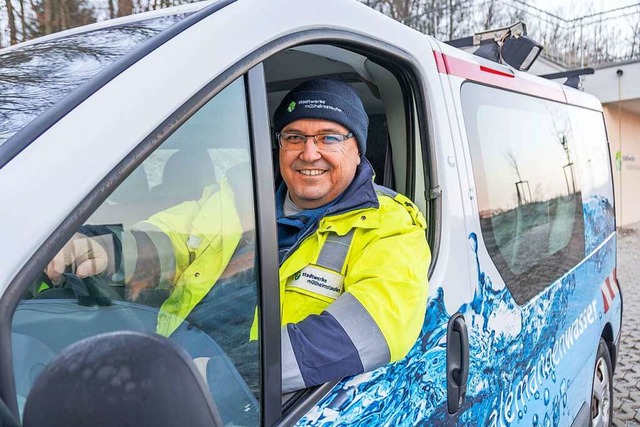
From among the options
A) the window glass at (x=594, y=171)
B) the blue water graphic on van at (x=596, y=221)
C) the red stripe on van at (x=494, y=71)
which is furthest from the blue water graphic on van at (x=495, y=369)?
the red stripe on van at (x=494, y=71)

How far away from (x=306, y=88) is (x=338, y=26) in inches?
12.8

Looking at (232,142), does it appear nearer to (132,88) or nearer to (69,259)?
Result: (132,88)

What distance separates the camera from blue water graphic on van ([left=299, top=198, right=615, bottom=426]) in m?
1.36

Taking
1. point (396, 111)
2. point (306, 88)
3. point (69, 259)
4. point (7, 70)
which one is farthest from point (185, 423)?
point (396, 111)

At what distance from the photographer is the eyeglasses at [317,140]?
67.4 inches

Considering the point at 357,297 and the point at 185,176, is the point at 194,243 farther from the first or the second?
the point at 357,297

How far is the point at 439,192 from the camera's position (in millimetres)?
1780

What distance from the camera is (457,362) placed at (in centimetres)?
166

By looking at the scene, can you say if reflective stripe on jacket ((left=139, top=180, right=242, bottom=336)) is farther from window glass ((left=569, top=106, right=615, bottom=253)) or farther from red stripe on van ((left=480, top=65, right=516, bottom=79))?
window glass ((left=569, top=106, right=615, bottom=253))

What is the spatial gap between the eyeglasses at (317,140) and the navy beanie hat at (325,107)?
0.12 feet

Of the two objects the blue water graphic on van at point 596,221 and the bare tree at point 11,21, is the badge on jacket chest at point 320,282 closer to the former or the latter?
the blue water graphic on van at point 596,221

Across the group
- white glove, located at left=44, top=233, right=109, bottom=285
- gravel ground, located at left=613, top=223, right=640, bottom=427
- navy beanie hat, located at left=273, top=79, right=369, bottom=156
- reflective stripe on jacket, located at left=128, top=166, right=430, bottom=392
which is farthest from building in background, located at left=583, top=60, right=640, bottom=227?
white glove, located at left=44, top=233, right=109, bottom=285

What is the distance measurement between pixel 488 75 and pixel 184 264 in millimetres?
1500

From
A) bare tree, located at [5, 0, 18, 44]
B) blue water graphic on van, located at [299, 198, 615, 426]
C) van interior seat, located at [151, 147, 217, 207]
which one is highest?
bare tree, located at [5, 0, 18, 44]
